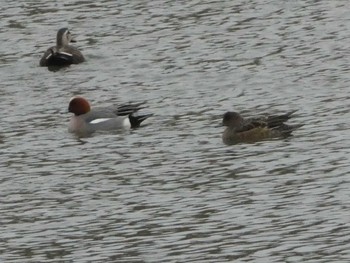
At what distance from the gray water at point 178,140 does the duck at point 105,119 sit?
0.85 ft

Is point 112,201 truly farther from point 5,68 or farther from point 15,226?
point 5,68

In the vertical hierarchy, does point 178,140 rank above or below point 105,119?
below

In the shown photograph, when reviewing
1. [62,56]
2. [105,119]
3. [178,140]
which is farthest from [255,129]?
[62,56]

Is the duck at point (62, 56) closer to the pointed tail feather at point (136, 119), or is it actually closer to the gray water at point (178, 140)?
the gray water at point (178, 140)

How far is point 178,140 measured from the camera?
22.1m

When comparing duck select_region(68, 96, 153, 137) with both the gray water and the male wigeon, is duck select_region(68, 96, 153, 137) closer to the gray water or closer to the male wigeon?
the gray water

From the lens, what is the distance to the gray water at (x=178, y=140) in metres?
16.2

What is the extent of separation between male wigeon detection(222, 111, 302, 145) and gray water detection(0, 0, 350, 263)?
6.4 inches

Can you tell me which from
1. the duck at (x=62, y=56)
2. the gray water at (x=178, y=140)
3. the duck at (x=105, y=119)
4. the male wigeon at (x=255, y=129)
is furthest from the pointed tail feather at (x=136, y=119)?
the duck at (x=62, y=56)

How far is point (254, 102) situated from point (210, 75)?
2596 mm

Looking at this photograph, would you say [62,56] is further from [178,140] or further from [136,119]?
[178,140]

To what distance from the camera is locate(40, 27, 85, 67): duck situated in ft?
98.1

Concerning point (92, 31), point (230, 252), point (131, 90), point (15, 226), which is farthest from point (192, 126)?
point (92, 31)

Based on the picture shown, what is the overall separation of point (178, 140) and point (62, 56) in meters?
8.24
